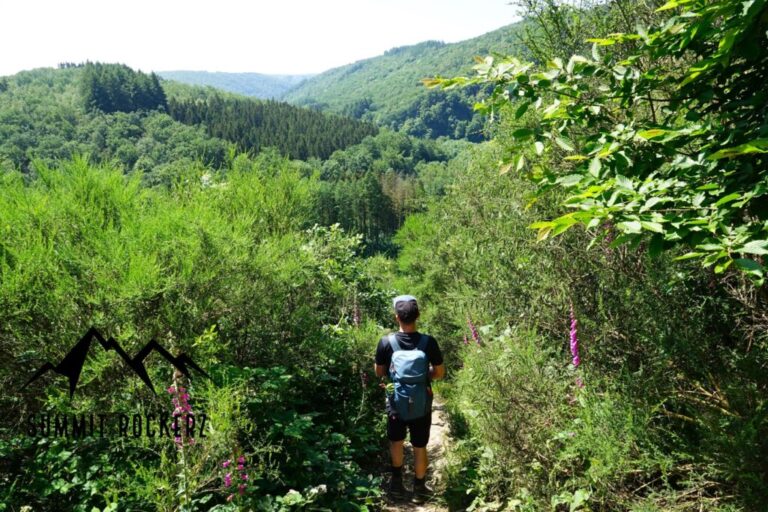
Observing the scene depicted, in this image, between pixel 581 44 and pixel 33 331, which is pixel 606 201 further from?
pixel 33 331

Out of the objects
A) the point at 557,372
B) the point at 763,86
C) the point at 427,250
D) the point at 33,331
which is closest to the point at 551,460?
the point at 557,372

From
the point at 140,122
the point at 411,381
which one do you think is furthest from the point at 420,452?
the point at 140,122

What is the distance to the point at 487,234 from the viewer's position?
546cm

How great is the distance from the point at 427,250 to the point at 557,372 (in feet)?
41.8

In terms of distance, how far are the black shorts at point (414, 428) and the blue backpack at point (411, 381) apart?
0.09 m

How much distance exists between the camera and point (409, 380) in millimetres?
4309

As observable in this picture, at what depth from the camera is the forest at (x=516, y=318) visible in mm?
2277

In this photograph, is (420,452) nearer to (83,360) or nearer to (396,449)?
(396,449)

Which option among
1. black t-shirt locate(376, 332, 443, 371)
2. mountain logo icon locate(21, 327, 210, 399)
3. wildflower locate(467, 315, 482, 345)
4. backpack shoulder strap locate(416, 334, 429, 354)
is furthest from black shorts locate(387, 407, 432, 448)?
mountain logo icon locate(21, 327, 210, 399)

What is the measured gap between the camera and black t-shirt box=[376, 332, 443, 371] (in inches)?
177

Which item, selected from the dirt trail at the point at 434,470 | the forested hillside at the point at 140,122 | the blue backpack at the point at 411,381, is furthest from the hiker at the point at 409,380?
the forested hillside at the point at 140,122

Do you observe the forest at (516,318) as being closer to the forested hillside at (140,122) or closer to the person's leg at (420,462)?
the person's leg at (420,462)

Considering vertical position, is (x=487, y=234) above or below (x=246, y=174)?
below

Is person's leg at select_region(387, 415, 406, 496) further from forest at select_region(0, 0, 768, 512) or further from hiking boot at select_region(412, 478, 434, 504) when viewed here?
forest at select_region(0, 0, 768, 512)
